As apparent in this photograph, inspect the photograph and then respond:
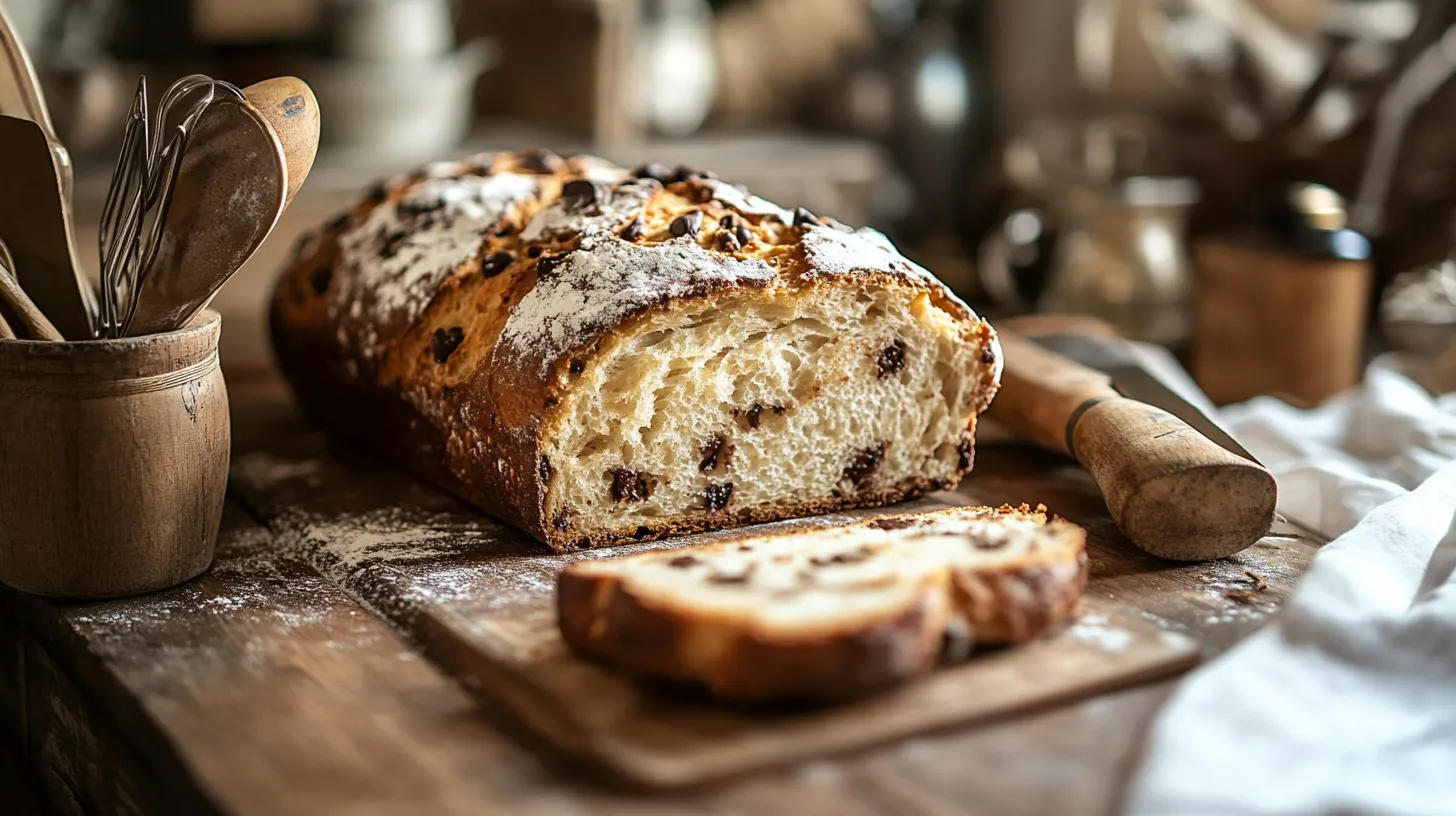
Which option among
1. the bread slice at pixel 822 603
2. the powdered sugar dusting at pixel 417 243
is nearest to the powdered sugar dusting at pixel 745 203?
the powdered sugar dusting at pixel 417 243

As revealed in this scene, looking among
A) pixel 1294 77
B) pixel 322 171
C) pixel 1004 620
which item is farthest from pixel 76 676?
pixel 1294 77

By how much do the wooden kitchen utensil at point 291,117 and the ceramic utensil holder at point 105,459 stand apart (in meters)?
0.22

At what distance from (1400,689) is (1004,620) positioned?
41cm

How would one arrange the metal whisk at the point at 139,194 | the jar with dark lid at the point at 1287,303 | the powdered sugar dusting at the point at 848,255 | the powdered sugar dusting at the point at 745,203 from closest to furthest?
the metal whisk at the point at 139,194 < the powdered sugar dusting at the point at 848,255 < the powdered sugar dusting at the point at 745,203 < the jar with dark lid at the point at 1287,303

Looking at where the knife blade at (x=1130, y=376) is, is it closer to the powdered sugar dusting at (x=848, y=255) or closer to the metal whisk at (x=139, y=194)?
the powdered sugar dusting at (x=848, y=255)

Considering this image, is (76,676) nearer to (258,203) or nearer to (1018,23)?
(258,203)

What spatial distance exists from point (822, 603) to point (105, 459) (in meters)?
0.84

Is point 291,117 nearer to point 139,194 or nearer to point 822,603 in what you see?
→ point 139,194

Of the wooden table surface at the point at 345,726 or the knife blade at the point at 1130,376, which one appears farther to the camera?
the knife blade at the point at 1130,376

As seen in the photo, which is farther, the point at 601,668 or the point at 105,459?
the point at 105,459

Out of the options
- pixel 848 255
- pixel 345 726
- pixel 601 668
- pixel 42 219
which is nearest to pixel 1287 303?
pixel 848 255

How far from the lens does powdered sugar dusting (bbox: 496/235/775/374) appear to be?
173 centimetres

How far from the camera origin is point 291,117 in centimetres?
161

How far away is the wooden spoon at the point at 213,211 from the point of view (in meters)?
1.56
